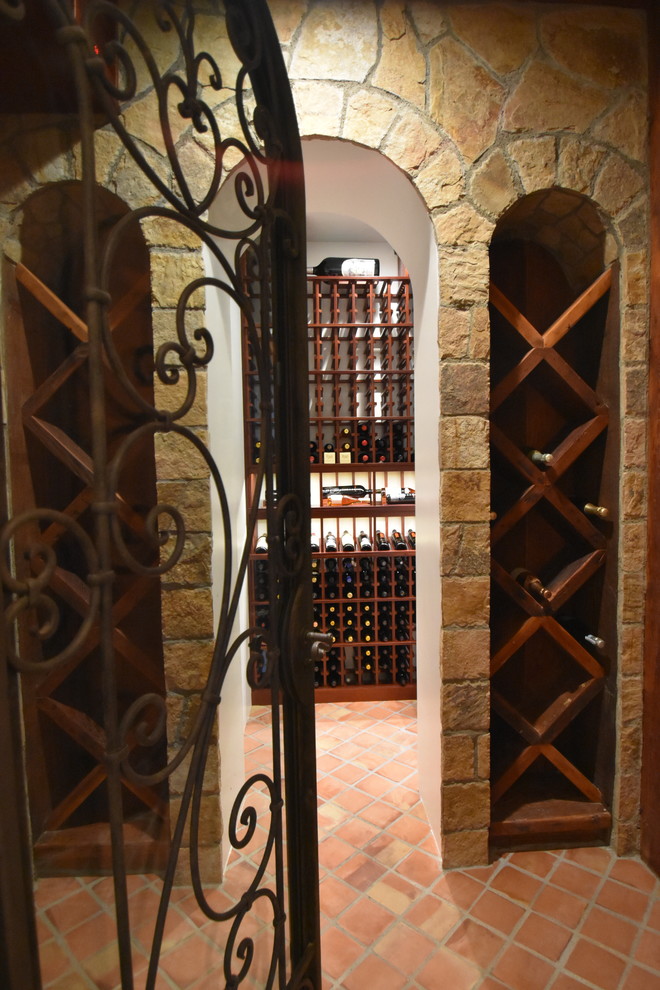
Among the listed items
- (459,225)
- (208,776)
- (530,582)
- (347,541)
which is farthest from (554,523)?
(208,776)

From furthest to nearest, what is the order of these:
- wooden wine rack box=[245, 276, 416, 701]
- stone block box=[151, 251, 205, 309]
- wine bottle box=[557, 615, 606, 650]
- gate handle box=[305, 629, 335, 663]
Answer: wooden wine rack box=[245, 276, 416, 701] → wine bottle box=[557, 615, 606, 650] → stone block box=[151, 251, 205, 309] → gate handle box=[305, 629, 335, 663]

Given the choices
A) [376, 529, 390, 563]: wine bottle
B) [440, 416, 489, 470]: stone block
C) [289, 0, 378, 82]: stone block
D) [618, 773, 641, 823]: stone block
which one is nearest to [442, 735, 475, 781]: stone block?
[618, 773, 641, 823]: stone block

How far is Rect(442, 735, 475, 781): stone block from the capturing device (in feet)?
4.98

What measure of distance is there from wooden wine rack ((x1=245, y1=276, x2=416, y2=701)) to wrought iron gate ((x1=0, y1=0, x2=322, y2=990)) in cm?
155

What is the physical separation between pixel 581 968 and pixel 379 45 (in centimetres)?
236

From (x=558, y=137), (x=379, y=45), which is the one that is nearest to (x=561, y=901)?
(x=558, y=137)

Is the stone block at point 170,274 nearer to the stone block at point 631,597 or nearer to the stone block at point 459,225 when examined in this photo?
the stone block at point 459,225

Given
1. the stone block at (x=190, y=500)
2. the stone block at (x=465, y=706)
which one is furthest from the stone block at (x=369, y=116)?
the stone block at (x=465, y=706)

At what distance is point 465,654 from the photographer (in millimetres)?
1512

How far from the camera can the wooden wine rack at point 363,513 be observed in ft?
8.87

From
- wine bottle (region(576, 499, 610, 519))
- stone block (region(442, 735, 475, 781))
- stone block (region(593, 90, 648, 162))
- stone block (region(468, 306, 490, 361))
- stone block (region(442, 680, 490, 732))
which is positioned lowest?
stone block (region(442, 735, 475, 781))

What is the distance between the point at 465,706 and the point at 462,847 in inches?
16.3

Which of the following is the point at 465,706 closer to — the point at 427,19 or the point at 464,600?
the point at 464,600

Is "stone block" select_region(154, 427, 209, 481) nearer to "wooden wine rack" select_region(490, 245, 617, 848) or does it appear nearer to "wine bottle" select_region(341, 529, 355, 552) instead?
"wooden wine rack" select_region(490, 245, 617, 848)
